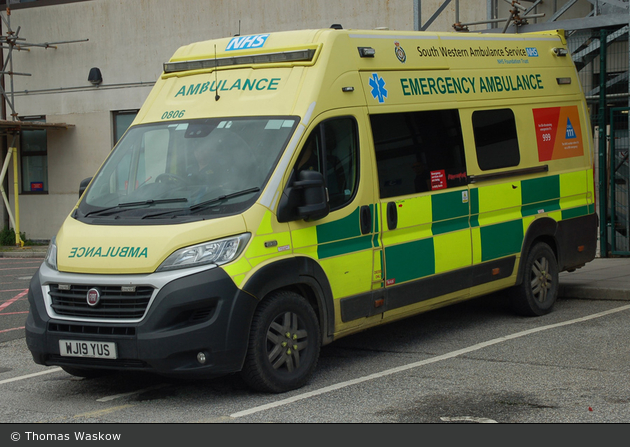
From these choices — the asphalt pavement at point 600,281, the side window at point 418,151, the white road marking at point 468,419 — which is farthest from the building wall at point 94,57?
the white road marking at point 468,419

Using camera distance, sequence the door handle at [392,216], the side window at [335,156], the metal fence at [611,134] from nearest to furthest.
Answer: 1. the side window at [335,156]
2. the door handle at [392,216]
3. the metal fence at [611,134]

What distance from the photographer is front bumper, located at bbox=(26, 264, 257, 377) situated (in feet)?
18.4

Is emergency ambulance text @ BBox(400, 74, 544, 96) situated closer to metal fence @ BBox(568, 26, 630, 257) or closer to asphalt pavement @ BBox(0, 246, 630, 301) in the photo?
asphalt pavement @ BBox(0, 246, 630, 301)

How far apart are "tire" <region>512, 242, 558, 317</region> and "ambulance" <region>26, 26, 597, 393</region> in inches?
1.5

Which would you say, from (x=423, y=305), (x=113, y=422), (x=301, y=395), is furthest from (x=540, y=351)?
(x=113, y=422)

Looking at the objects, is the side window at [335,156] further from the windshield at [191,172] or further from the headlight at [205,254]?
the headlight at [205,254]

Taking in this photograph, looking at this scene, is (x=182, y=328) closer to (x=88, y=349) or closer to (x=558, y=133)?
(x=88, y=349)

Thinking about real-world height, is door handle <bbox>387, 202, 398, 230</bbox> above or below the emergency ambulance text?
below

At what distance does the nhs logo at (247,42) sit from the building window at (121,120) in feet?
48.3

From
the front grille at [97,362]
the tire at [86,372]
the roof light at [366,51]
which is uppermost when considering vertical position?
the roof light at [366,51]

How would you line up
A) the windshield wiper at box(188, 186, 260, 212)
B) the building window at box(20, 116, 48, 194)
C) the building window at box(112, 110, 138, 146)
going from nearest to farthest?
the windshield wiper at box(188, 186, 260, 212) < the building window at box(112, 110, 138, 146) < the building window at box(20, 116, 48, 194)

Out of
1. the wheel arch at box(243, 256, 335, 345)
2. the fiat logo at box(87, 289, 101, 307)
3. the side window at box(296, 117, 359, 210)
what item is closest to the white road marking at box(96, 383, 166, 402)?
the fiat logo at box(87, 289, 101, 307)

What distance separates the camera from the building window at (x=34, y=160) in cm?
2292

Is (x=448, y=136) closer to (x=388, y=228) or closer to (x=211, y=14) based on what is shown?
(x=388, y=228)
